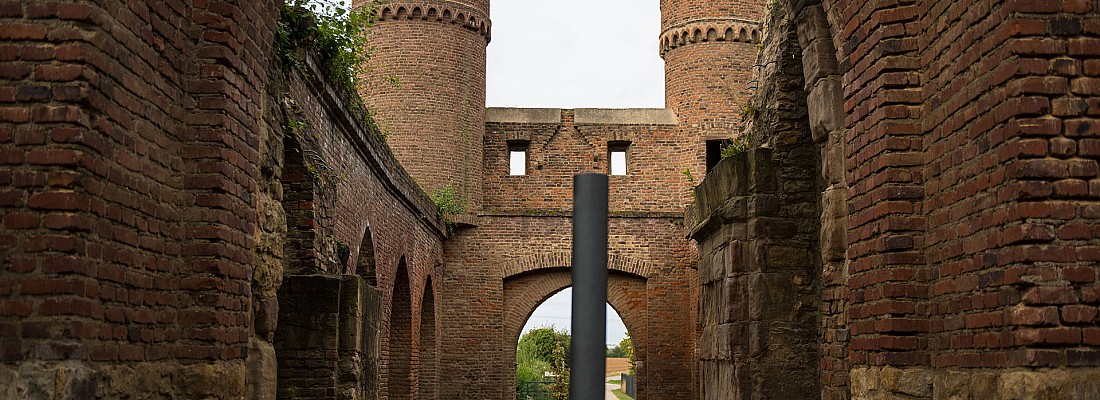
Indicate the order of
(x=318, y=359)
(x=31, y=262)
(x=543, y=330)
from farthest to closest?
1. (x=543, y=330)
2. (x=318, y=359)
3. (x=31, y=262)

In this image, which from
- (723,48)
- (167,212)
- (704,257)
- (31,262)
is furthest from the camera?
(723,48)

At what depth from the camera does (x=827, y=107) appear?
6.91 m

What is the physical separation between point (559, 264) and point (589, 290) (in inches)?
790

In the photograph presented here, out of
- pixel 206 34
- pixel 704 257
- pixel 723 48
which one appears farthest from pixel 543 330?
pixel 206 34

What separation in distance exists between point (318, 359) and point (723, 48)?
16717 millimetres

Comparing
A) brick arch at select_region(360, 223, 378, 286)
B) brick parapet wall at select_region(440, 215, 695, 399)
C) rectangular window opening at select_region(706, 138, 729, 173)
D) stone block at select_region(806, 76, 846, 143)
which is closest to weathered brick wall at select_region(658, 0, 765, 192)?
rectangular window opening at select_region(706, 138, 729, 173)

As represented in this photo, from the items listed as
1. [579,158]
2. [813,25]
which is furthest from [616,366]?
[813,25]

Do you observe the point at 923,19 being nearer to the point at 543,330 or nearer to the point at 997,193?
the point at 997,193

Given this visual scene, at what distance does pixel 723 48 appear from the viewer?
78.6 feet

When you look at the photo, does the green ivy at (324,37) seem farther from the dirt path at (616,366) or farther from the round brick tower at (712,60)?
the dirt path at (616,366)

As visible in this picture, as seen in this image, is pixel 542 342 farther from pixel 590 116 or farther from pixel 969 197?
pixel 969 197

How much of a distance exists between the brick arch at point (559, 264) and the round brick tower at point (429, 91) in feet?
5.10

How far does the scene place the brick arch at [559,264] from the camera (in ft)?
73.9

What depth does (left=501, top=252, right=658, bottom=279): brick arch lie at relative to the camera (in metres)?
22.5
